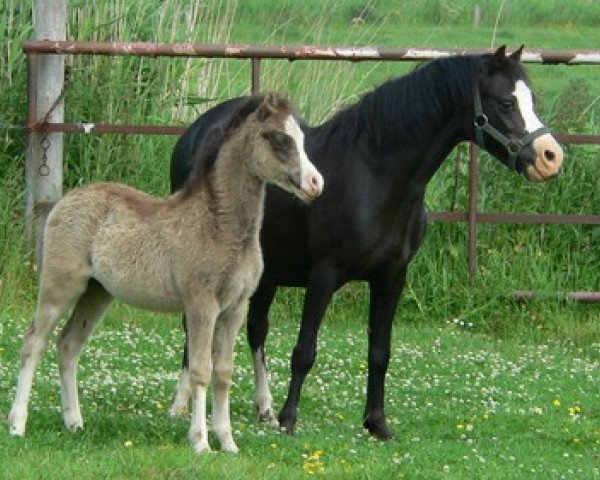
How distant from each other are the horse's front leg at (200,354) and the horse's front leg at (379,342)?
4.19 ft

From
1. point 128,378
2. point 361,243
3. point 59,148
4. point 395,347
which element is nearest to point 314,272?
point 361,243

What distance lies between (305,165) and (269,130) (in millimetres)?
287

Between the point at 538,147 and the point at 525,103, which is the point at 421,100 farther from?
the point at 538,147

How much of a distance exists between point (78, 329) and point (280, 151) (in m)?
1.53

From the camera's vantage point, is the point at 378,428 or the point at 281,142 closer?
the point at 281,142

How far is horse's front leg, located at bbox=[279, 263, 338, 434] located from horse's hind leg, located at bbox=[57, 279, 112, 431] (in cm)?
105

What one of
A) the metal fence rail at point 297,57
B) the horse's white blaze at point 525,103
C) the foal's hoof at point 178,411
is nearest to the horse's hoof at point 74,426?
the foal's hoof at point 178,411

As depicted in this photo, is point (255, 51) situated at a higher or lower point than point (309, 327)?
higher

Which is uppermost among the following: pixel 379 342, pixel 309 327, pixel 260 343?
pixel 309 327

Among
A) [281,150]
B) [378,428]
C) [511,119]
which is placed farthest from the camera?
[378,428]

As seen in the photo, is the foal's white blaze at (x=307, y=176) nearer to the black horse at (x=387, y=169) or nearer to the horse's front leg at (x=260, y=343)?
the black horse at (x=387, y=169)

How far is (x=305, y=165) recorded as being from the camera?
27.1 feet

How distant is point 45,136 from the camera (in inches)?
497

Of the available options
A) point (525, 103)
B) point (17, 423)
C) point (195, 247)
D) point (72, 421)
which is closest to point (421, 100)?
point (525, 103)
